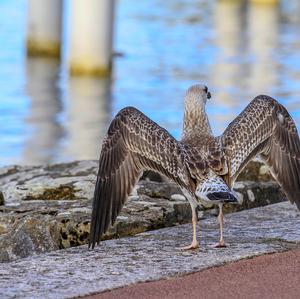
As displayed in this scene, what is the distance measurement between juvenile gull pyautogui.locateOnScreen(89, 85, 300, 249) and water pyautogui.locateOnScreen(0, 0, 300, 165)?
22.7 ft

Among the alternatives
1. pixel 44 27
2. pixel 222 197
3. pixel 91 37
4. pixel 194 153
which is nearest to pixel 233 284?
pixel 222 197

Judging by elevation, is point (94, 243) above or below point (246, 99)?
below

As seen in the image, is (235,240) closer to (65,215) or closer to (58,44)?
(65,215)

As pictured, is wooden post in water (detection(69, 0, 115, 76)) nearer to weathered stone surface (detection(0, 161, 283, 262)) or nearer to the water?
the water

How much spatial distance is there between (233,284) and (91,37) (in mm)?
16825

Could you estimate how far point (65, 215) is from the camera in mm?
8383

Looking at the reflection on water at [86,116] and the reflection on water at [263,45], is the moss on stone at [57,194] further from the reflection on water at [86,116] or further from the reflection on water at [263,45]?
the reflection on water at [263,45]

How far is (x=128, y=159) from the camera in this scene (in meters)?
7.83

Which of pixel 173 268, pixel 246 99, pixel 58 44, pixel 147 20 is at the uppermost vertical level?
pixel 147 20

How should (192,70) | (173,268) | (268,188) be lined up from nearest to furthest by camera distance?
(173,268) < (268,188) < (192,70)

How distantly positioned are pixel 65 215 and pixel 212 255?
4.64 ft

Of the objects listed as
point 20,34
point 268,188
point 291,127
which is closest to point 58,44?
point 20,34

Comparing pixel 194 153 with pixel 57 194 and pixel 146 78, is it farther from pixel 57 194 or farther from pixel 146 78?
pixel 146 78

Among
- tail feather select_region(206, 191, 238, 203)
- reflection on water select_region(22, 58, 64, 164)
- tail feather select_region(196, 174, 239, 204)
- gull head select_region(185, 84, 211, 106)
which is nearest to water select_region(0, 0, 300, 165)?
reflection on water select_region(22, 58, 64, 164)
